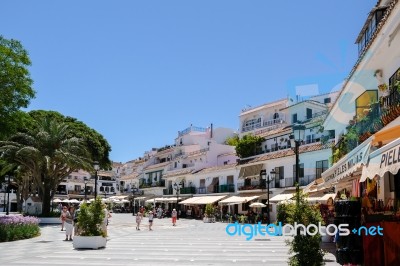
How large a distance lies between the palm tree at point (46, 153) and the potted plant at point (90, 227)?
1728 cm

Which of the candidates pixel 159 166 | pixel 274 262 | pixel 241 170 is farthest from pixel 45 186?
pixel 159 166

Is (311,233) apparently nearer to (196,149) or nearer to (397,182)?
(397,182)

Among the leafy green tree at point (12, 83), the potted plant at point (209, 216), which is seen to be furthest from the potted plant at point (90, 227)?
the potted plant at point (209, 216)

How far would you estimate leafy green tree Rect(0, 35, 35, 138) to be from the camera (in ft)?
75.0

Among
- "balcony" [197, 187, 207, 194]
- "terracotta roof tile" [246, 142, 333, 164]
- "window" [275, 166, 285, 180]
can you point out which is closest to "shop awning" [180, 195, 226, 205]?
"balcony" [197, 187, 207, 194]

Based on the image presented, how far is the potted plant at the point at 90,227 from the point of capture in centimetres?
1869

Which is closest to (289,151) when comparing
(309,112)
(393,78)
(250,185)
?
(250,185)

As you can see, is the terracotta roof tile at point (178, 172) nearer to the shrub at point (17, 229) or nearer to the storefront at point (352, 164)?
the shrub at point (17, 229)

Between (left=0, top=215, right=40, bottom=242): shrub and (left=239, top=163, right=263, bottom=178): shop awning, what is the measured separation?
28.4 m

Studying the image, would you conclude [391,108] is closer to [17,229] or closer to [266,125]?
[17,229]

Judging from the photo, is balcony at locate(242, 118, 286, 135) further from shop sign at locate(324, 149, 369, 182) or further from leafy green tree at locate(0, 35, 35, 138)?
shop sign at locate(324, 149, 369, 182)

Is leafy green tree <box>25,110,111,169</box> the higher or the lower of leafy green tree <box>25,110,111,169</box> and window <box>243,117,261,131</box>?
the lower

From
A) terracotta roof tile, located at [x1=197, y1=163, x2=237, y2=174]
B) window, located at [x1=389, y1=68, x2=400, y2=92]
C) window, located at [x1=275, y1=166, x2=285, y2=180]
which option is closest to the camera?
window, located at [x1=389, y1=68, x2=400, y2=92]

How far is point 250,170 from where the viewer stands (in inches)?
2007
